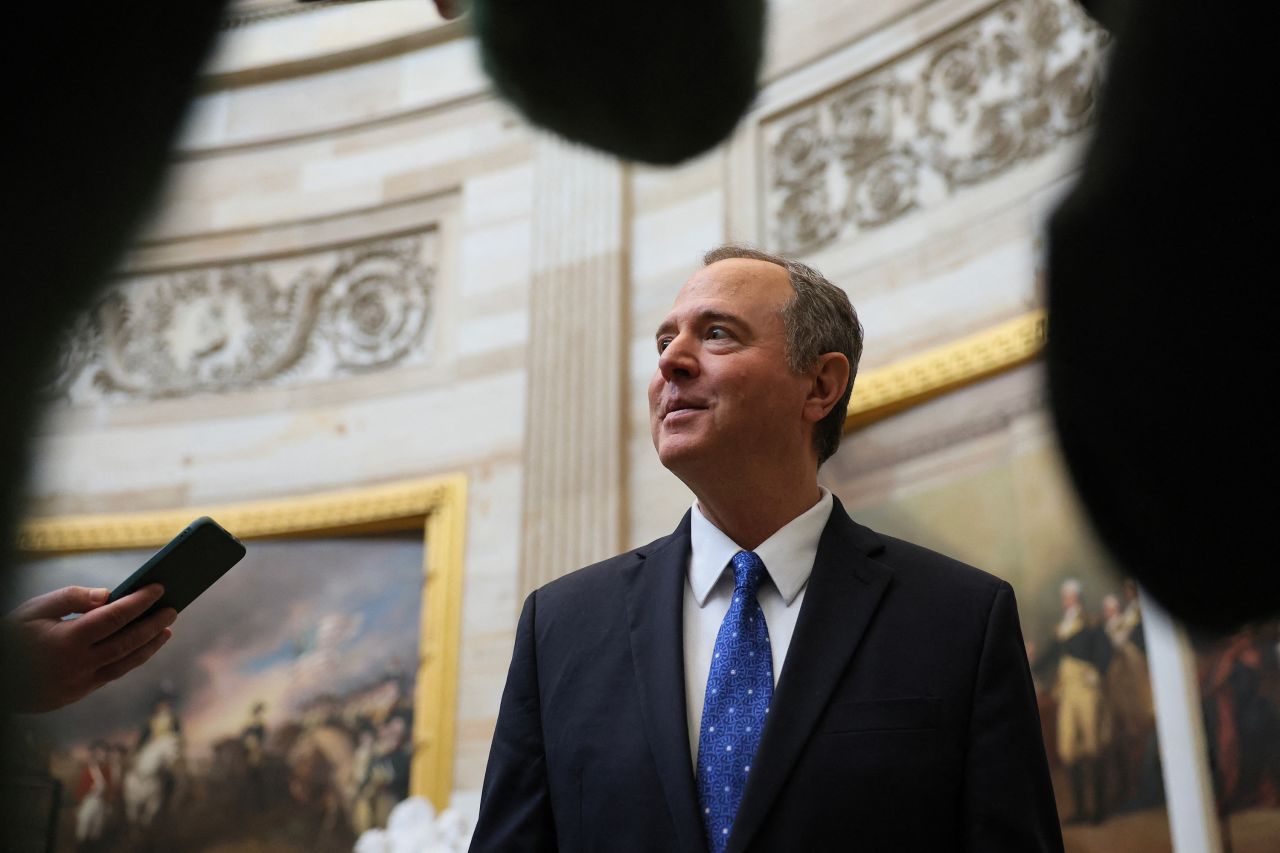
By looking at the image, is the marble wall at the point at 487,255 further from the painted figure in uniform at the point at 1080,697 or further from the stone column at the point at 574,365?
the painted figure in uniform at the point at 1080,697

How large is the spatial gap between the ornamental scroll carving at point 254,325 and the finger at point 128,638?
598 centimetres

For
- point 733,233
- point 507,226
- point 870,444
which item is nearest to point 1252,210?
point 870,444

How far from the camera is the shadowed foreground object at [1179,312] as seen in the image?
4625 mm

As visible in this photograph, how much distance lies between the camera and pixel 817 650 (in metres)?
1.91

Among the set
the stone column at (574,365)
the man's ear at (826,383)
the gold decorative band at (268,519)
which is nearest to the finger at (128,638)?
the man's ear at (826,383)

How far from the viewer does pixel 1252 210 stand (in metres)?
4.85

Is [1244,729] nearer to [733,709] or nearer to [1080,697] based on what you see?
[1080,697]

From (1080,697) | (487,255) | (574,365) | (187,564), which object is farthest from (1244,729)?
(487,255)

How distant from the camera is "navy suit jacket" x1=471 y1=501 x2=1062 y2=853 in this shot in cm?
178

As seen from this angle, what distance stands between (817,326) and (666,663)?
2.09ft

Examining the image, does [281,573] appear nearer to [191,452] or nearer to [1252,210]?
[191,452]

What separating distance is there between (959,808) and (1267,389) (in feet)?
11.0

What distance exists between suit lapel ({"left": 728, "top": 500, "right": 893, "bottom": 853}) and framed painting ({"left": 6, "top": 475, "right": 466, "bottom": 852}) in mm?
5139

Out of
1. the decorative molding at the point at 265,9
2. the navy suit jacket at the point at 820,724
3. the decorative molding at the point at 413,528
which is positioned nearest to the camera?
the navy suit jacket at the point at 820,724
